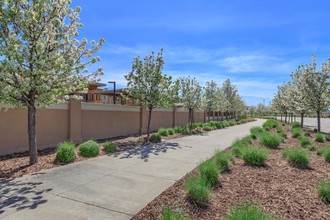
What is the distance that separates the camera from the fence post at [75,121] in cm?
1209

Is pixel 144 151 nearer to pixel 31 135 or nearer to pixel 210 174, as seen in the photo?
pixel 31 135

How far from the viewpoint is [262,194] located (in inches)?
220

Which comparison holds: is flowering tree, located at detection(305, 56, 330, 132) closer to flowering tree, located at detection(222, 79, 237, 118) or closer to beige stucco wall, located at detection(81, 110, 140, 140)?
beige stucco wall, located at detection(81, 110, 140, 140)

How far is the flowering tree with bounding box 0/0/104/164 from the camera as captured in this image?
21.6ft

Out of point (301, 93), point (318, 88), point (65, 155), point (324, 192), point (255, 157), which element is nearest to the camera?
point (324, 192)

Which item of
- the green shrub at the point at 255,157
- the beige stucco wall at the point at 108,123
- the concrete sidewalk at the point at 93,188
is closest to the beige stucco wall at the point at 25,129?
the beige stucco wall at the point at 108,123

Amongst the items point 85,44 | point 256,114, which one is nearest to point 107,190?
point 85,44

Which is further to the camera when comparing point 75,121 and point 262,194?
point 75,121

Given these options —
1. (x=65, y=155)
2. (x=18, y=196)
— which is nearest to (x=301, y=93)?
(x=65, y=155)

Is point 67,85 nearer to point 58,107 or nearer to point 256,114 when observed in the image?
point 58,107

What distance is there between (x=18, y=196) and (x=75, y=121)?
7227 mm

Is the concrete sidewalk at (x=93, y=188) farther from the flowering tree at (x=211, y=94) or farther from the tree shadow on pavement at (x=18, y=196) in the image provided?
the flowering tree at (x=211, y=94)

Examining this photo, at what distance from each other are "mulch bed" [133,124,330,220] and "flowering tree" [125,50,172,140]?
721 centimetres

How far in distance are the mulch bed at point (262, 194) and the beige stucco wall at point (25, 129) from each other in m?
6.25
